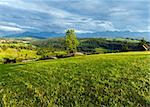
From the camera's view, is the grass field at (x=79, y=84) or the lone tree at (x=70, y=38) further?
the lone tree at (x=70, y=38)

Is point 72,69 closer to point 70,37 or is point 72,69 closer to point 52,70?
point 52,70

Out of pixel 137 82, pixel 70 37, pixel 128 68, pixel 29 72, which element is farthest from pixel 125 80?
pixel 70 37

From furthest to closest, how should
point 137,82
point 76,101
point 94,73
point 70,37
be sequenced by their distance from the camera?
1. point 70,37
2. point 94,73
3. point 137,82
4. point 76,101

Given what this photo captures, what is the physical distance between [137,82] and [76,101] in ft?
34.1

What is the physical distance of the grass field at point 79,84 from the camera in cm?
3325

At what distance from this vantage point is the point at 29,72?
1645 inches

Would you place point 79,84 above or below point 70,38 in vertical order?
below

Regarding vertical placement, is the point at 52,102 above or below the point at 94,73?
below

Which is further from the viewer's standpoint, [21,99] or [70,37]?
[70,37]

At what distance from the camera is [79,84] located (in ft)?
122

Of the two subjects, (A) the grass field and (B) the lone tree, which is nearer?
(A) the grass field

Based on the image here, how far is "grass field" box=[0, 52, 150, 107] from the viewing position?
33250mm

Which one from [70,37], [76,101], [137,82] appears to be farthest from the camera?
[70,37]

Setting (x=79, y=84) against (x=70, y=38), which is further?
(x=70, y=38)
